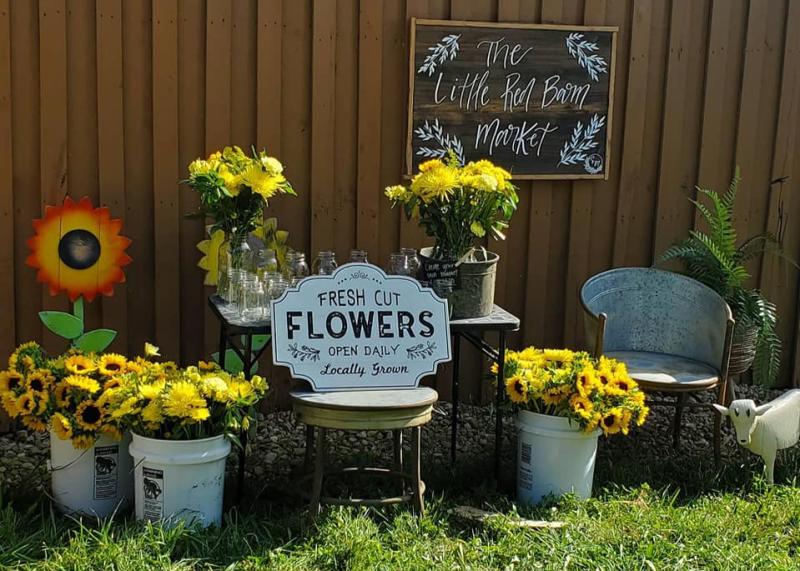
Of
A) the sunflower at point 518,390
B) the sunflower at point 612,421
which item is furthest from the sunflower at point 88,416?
the sunflower at point 612,421

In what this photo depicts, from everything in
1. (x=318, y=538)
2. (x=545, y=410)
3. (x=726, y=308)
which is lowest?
(x=318, y=538)

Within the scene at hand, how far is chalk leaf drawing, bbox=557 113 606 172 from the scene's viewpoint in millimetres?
4918

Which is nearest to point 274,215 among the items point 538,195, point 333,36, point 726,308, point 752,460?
point 333,36

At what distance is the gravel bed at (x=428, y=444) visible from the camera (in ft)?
13.7

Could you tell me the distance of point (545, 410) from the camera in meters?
3.92

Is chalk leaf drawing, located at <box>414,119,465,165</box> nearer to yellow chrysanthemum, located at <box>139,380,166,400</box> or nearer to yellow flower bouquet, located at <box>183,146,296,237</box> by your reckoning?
yellow flower bouquet, located at <box>183,146,296,237</box>

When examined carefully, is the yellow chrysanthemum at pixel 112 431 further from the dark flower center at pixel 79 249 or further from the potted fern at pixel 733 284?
the potted fern at pixel 733 284

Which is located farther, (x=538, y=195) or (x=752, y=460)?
(x=538, y=195)

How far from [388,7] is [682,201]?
182cm

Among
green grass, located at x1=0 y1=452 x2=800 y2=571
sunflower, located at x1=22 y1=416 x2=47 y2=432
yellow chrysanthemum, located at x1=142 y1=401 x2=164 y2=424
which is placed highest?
yellow chrysanthemum, located at x1=142 y1=401 x2=164 y2=424

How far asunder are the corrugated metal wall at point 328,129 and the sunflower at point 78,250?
0.34 metres

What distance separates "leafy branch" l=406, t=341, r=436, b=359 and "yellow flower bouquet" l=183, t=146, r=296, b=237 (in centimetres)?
76

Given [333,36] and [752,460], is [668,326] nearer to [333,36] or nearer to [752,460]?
[752,460]

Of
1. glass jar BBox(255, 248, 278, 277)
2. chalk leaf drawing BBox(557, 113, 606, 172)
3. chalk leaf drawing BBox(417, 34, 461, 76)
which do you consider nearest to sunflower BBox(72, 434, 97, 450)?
glass jar BBox(255, 248, 278, 277)
